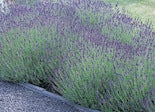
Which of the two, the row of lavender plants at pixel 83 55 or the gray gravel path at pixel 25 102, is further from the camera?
the gray gravel path at pixel 25 102

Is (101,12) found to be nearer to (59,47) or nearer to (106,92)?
(59,47)

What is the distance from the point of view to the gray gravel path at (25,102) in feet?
13.2

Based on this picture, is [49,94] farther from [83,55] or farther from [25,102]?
[83,55]

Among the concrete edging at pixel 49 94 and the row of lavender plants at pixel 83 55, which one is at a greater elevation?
the row of lavender plants at pixel 83 55

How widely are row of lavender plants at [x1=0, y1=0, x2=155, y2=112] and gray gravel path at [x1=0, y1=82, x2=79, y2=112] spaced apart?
136 millimetres

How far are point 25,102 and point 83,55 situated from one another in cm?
82

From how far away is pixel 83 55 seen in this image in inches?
158

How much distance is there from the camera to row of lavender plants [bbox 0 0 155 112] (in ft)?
11.9

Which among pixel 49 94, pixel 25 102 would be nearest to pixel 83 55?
pixel 49 94

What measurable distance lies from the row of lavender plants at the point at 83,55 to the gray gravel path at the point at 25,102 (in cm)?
14

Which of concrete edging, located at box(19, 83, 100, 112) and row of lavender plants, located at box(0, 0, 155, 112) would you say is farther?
concrete edging, located at box(19, 83, 100, 112)

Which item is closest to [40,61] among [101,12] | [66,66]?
[66,66]

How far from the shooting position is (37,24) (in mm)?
4801

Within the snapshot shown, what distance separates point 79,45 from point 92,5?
1.58 m
